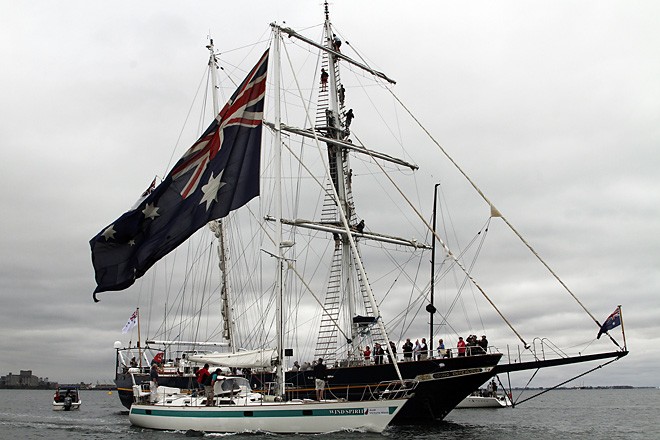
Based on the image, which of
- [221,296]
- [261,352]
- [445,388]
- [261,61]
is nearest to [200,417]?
[261,352]

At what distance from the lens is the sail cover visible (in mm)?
29906

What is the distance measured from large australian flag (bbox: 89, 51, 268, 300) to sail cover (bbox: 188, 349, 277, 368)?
647 centimetres

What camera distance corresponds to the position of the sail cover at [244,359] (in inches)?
1177

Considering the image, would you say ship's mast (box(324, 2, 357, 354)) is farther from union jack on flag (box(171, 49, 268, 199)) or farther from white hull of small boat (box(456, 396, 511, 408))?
white hull of small boat (box(456, 396, 511, 408))

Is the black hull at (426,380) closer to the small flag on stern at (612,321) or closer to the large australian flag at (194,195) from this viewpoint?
the small flag on stern at (612,321)

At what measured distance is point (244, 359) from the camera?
3070cm

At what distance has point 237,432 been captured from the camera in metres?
26.8

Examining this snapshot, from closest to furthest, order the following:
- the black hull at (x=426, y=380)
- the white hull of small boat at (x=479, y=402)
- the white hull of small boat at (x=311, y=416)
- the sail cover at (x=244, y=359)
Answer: the white hull of small boat at (x=311, y=416), the sail cover at (x=244, y=359), the black hull at (x=426, y=380), the white hull of small boat at (x=479, y=402)

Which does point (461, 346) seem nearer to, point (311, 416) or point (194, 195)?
point (311, 416)

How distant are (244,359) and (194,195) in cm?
817

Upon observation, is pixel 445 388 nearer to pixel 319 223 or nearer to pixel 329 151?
pixel 319 223

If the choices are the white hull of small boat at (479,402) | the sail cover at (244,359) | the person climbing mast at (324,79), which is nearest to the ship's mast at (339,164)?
the person climbing mast at (324,79)

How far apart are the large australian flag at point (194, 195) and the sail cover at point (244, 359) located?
6.47 m

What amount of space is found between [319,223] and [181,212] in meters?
17.7
